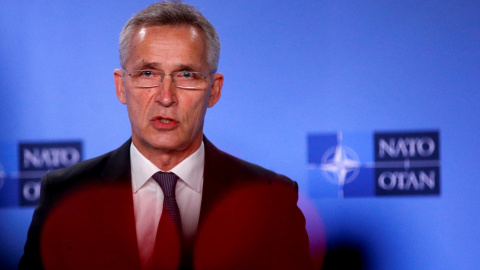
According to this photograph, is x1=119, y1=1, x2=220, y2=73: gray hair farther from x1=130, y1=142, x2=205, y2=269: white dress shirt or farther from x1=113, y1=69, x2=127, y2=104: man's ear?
x1=130, y1=142, x2=205, y2=269: white dress shirt

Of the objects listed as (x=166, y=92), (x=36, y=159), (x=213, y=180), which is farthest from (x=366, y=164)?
(x=36, y=159)

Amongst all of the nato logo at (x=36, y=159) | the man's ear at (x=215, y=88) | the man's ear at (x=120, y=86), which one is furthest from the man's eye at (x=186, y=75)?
the nato logo at (x=36, y=159)

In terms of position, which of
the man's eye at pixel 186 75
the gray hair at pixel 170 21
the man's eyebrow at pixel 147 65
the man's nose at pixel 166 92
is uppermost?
the gray hair at pixel 170 21

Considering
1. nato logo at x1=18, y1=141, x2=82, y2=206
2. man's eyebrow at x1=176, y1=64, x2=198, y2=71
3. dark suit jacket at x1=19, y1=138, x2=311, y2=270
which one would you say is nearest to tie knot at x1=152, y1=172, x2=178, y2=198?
dark suit jacket at x1=19, y1=138, x2=311, y2=270

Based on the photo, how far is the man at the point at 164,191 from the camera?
1784mm

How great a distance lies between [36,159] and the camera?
219cm

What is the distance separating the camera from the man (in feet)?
5.85

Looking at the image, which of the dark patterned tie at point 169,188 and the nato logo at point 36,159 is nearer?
the dark patterned tie at point 169,188

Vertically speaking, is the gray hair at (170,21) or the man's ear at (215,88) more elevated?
the gray hair at (170,21)

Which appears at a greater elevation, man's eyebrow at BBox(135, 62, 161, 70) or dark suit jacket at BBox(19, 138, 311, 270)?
man's eyebrow at BBox(135, 62, 161, 70)

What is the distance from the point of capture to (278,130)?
2217mm

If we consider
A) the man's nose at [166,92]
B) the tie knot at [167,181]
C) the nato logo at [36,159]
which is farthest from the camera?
the nato logo at [36,159]

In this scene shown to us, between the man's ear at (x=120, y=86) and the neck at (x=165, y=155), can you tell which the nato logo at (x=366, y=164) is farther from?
the man's ear at (x=120, y=86)

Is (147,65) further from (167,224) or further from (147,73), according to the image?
(167,224)
